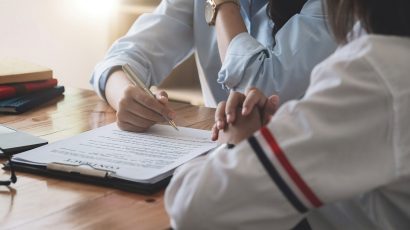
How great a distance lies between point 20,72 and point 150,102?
1.28ft

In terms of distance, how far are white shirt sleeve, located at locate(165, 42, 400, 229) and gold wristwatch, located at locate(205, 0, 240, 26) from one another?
2.64ft

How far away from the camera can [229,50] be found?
1.29 metres

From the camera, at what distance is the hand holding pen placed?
1.11m

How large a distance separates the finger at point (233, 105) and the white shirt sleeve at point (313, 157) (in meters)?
0.30

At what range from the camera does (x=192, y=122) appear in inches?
47.6

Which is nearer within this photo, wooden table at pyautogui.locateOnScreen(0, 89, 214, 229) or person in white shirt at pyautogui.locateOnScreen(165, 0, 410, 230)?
person in white shirt at pyautogui.locateOnScreen(165, 0, 410, 230)

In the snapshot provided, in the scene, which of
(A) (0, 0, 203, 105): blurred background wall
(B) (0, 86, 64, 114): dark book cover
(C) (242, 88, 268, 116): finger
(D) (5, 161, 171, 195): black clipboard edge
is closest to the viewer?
(D) (5, 161, 171, 195): black clipboard edge

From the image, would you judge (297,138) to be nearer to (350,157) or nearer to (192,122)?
(350,157)

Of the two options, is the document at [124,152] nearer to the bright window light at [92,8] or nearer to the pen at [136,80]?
the pen at [136,80]

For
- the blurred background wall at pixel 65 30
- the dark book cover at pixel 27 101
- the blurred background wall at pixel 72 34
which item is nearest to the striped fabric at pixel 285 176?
the dark book cover at pixel 27 101

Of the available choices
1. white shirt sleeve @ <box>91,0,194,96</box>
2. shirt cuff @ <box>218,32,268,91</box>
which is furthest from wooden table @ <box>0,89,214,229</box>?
white shirt sleeve @ <box>91,0,194,96</box>

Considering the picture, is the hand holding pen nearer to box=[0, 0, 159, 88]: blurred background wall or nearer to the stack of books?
the stack of books

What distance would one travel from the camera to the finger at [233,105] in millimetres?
922

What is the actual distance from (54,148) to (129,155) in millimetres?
130
